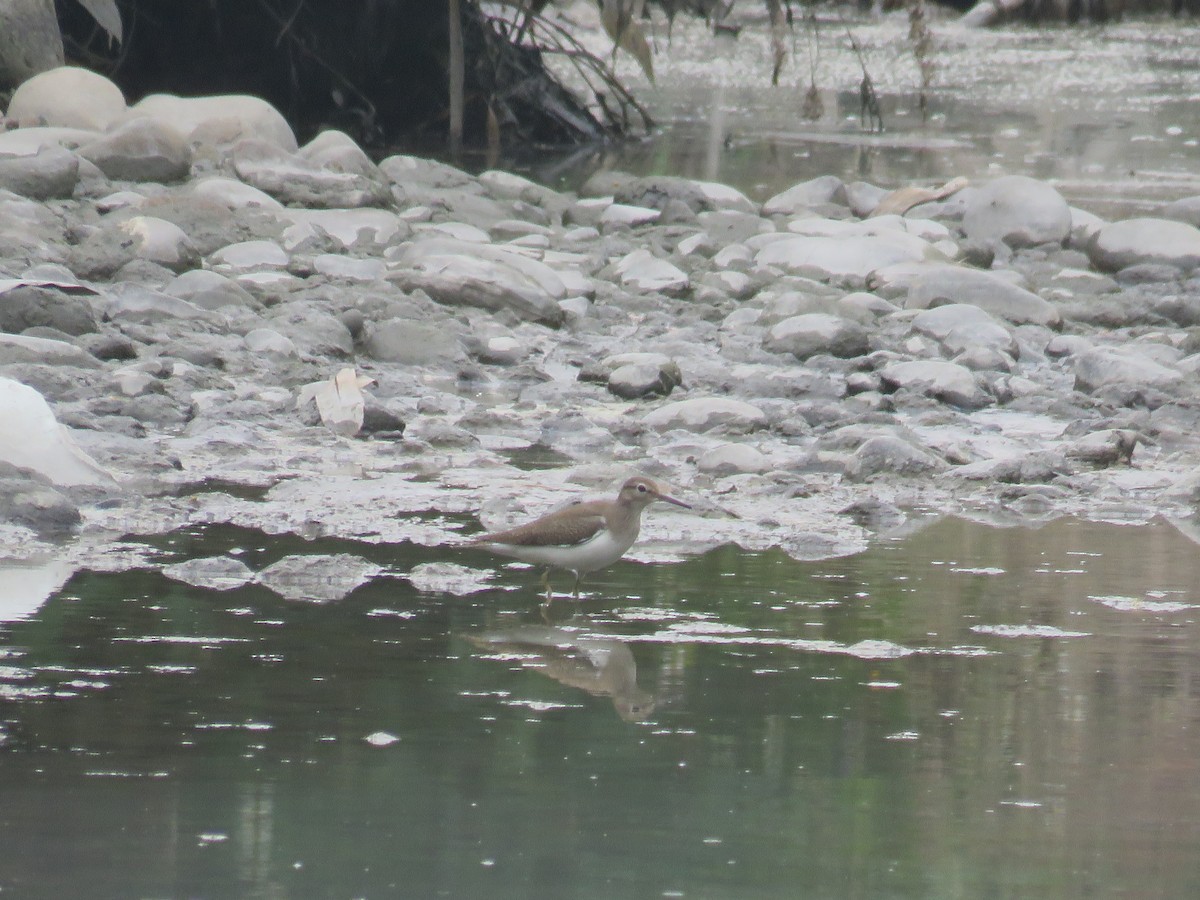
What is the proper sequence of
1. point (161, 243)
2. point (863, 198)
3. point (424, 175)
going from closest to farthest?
point (161, 243) → point (424, 175) → point (863, 198)

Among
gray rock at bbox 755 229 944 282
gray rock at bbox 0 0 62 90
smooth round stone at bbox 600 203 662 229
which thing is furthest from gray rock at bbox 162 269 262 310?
gray rock at bbox 0 0 62 90

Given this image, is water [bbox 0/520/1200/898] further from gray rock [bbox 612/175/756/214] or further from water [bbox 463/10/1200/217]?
water [bbox 463/10/1200/217]

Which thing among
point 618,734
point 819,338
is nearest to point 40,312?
point 819,338

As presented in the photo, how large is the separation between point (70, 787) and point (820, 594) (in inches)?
88.9

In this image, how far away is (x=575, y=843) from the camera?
3.34 m

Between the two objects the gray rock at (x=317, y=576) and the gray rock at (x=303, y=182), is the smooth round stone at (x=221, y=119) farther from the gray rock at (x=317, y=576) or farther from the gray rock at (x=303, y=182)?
the gray rock at (x=317, y=576)

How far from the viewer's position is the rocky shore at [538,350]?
243 inches

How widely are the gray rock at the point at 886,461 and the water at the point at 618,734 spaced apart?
1.04 m

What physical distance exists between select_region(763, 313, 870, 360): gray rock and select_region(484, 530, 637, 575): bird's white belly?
3625 millimetres

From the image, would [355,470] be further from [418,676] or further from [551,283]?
[551,283]

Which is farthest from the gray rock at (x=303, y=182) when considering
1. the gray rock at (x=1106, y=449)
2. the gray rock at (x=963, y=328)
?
the gray rock at (x=1106, y=449)

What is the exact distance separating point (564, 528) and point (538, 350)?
12.2 ft

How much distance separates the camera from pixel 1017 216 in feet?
39.3

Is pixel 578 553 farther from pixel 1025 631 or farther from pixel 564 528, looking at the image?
pixel 1025 631
